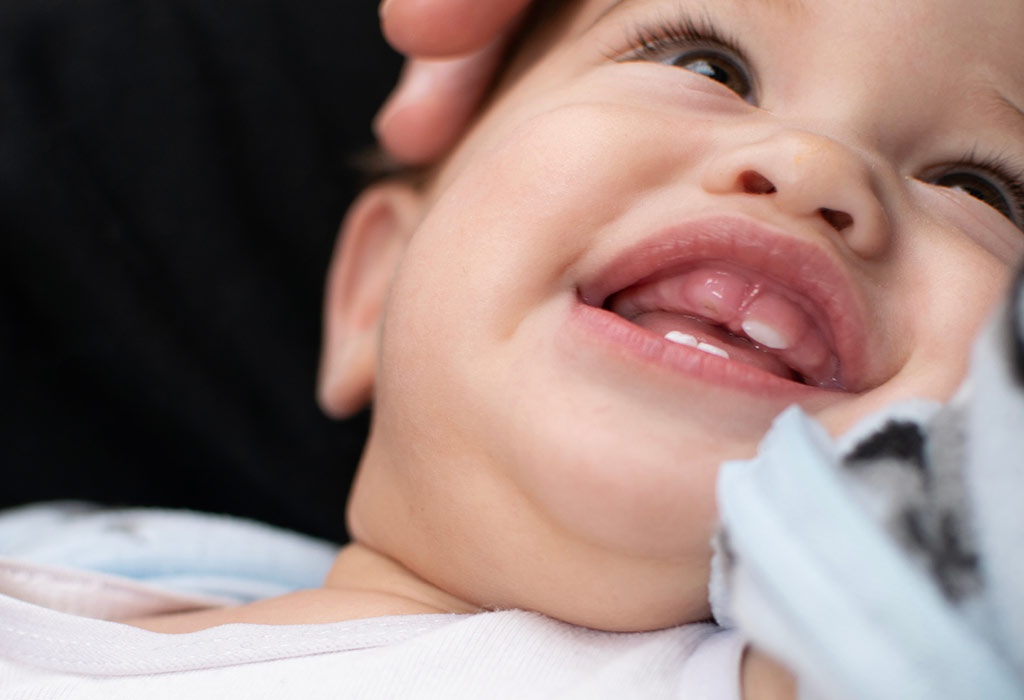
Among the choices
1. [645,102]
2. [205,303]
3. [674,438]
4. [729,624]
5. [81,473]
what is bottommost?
[81,473]

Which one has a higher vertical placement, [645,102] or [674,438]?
[645,102]

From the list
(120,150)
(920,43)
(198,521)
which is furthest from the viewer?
(120,150)

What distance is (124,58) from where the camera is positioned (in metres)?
1.24

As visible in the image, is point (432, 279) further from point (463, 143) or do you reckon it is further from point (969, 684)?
point (969, 684)

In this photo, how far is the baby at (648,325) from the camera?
625 millimetres

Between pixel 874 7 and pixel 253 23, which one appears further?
pixel 253 23

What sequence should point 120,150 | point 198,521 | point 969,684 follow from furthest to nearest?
point 120,150 → point 198,521 → point 969,684

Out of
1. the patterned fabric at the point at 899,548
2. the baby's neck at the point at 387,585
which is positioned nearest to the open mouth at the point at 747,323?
the patterned fabric at the point at 899,548

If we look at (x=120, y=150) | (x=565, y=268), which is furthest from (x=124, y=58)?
(x=565, y=268)

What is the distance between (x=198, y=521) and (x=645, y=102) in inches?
28.8

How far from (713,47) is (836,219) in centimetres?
23

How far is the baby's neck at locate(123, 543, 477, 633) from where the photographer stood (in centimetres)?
79

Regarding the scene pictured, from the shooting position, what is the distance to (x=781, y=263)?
654mm

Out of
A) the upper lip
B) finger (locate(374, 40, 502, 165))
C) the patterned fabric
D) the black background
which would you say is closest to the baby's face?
the upper lip
